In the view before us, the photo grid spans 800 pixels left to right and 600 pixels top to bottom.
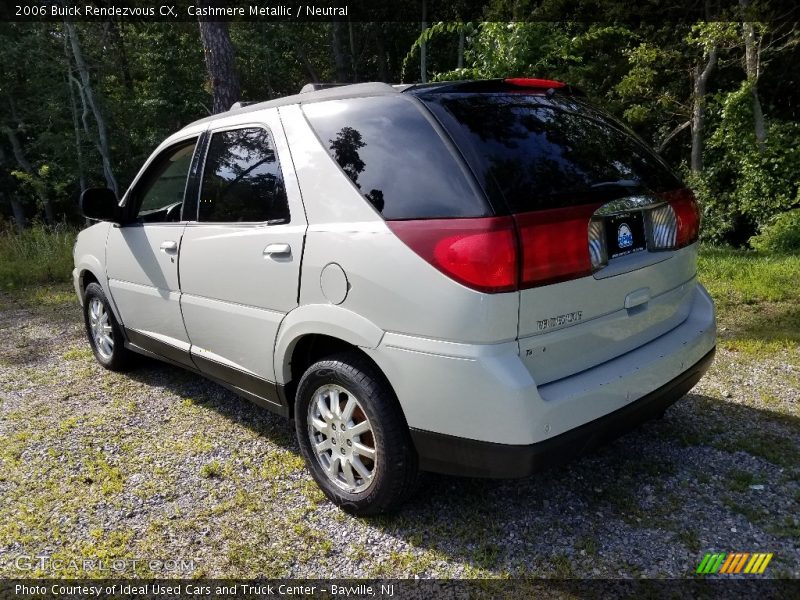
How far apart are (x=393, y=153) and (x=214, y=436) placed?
2196mm

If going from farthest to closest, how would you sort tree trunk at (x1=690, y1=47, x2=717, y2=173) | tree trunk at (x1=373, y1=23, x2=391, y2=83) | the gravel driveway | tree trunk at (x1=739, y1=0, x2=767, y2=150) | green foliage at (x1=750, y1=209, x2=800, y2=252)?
tree trunk at (x1=373, y1=23, x2=391, y2=83), tree trunk at (x1=690, y1=47, x2=717, y2=173), tree trunk at (x1=739, y1=0, x2=767, y2=150), green foliage at (x1=750, y1=209, x2=800, y2=252), the gravel driveway

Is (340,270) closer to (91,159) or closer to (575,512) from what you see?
(575,512)

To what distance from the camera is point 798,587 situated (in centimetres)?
218

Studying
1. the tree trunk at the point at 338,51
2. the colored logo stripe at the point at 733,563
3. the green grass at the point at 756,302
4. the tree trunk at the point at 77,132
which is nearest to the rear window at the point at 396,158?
the colored logo stripe at the point at 733,563

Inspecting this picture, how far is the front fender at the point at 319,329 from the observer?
2.40 meters

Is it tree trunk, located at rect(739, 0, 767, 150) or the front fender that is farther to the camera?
tree trunk, located at rect(739, 0, 767, 150)

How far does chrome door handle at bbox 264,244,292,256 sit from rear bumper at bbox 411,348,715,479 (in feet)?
3.37

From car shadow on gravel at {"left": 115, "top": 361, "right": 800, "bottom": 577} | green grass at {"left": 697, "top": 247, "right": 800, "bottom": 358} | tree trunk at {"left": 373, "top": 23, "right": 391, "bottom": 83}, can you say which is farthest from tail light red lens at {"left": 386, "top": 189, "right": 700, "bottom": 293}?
tree trunk at {"left": 373, "top": 23, "right": 391, "bottom": 83}

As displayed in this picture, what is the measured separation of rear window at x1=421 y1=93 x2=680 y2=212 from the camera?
221 centimetres

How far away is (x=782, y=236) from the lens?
10469 mm

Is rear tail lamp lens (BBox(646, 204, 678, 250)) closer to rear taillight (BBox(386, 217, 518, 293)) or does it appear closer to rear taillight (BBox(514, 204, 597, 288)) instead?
rear taillight (BBox(514, 204, 597, 288))

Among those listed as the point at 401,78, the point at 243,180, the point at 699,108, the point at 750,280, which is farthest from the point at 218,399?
the point at 401,78

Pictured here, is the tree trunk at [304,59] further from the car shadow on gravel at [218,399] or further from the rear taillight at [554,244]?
the rear taillight at [554,244]

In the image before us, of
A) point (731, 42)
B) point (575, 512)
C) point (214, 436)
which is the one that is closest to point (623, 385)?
point (575, 512)
